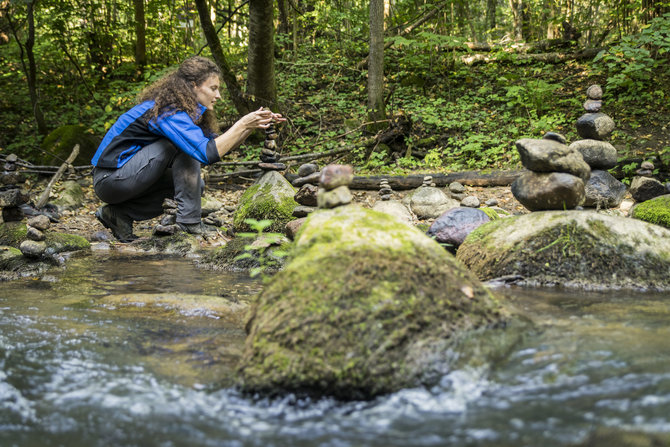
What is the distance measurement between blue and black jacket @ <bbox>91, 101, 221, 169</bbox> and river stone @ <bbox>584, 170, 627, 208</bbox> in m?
4.06

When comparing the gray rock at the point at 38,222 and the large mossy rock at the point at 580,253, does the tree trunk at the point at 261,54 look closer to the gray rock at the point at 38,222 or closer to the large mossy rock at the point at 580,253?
the gray rock at the point at 38,222

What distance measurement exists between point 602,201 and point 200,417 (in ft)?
17.2

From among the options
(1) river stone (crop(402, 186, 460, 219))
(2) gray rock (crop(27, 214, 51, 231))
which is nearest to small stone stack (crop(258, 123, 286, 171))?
(1) river stone (crop(402, 186, 460, 219))

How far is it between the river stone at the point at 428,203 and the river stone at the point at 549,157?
2335 millimetres

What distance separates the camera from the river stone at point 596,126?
5477 mm

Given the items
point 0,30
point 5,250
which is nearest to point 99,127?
point 0,30

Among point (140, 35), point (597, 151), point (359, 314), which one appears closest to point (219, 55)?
point (140, 35)

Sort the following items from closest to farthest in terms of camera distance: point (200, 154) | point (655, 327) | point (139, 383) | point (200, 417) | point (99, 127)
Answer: point (200, 417) → point (139, 383) → point (655, 327) → point (200, 154) → point (99, 127)

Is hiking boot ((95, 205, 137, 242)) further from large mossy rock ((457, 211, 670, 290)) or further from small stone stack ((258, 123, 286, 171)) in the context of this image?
large mossy rock ((457, 211, 670, 290))

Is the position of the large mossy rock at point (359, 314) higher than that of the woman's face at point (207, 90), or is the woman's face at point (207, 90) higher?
the woman's face at point (207, 90)

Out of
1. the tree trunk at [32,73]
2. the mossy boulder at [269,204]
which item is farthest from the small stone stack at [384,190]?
the tree trunk at [32,73]

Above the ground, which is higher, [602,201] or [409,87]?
[409,87]

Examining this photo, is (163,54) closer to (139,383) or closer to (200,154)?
(200,154)

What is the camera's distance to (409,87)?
11.6 m
